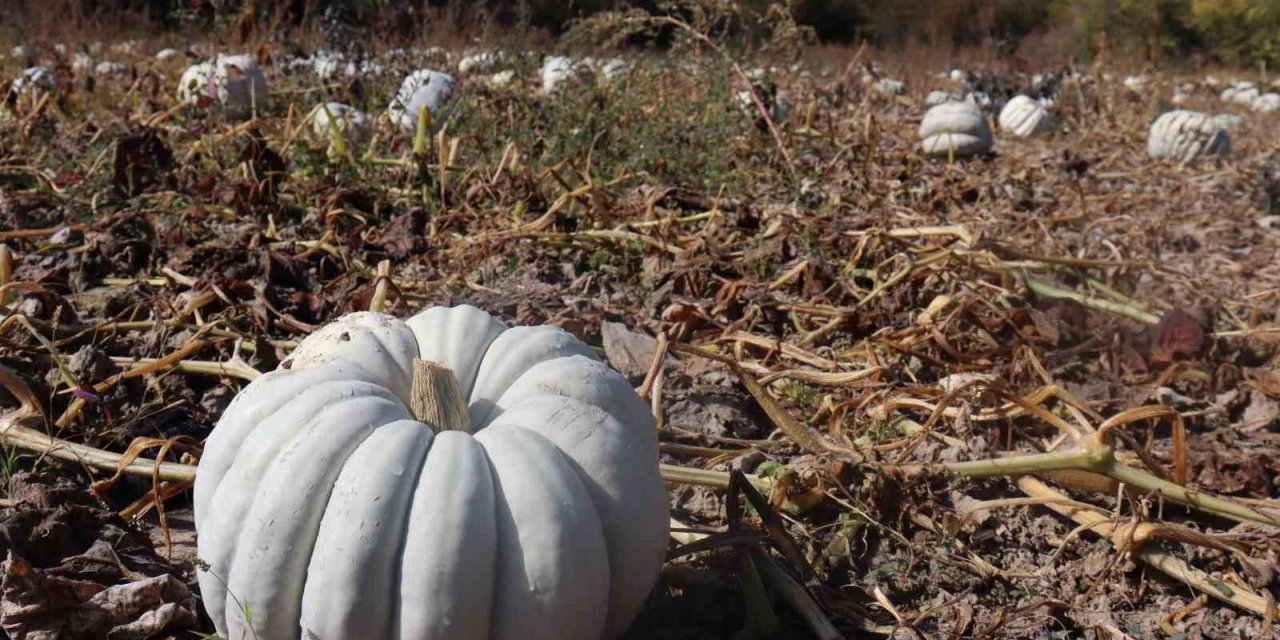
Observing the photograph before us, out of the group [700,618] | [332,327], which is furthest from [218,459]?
[700,618]

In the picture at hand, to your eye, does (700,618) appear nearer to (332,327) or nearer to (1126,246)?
(332,327)

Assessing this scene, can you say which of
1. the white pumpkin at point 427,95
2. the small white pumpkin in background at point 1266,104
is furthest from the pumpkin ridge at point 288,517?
the small white pumpkin in background at point 1266,104

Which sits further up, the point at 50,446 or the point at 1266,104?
the point at 1266,104

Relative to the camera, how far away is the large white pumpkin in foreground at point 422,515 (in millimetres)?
1584

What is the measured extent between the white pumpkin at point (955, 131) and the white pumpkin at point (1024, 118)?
1802 millimetres

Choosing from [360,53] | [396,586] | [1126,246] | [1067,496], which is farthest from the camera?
[360,53]

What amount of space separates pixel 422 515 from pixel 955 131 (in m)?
6.03

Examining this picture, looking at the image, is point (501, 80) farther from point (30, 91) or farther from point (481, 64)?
point (30, 91)

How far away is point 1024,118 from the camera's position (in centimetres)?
881

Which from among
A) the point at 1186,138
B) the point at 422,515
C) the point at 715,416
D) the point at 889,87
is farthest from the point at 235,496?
the point at 889,87

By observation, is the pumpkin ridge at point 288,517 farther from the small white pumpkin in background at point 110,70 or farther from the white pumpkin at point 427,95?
the small white pumpkin in background at point 110,70

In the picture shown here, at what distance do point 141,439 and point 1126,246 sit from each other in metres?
3.96

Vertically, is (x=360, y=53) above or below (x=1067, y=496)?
above

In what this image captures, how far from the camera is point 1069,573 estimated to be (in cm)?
228
